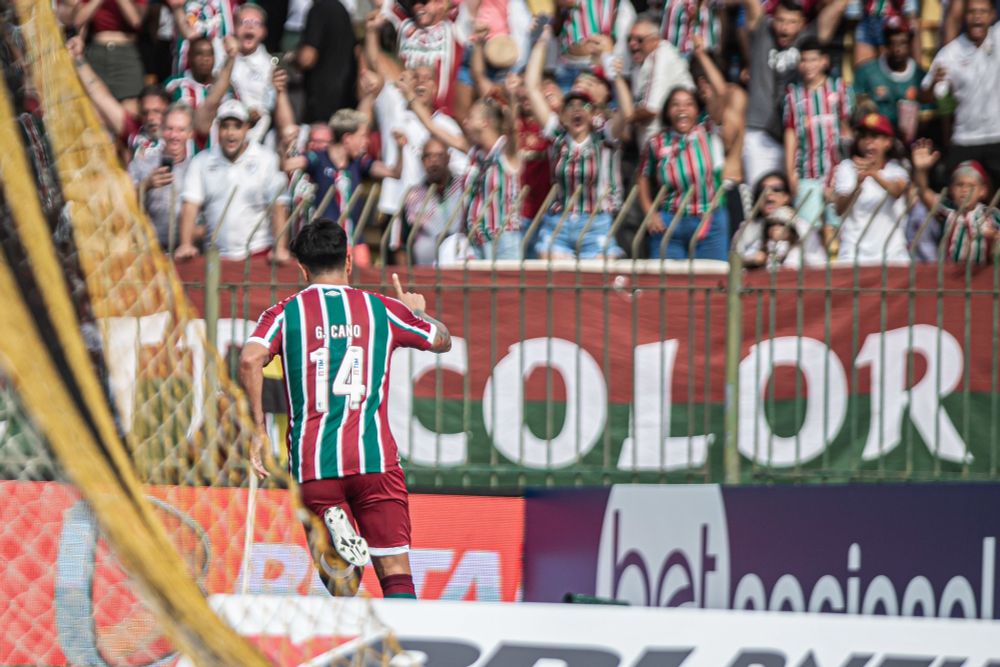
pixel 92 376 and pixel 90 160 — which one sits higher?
pixel 90 160

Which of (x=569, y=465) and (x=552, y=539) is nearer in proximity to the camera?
(x=552, y=539)

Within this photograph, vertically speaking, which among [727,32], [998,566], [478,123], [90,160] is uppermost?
[727,32]

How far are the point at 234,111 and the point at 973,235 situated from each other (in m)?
4.88

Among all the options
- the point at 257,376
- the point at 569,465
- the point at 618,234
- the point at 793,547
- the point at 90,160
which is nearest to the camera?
the point at 90,160

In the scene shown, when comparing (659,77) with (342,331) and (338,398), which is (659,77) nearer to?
(342,331)

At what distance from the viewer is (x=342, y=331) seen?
635 centimetres

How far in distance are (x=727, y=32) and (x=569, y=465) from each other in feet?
14.2

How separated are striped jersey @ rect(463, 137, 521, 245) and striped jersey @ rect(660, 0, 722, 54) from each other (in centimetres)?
174

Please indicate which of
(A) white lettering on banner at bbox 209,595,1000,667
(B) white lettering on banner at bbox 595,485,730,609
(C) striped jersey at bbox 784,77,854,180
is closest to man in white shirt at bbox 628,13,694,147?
(C) striped jersey at bbox 784,77,854,180

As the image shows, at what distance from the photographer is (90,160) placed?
9.11ft

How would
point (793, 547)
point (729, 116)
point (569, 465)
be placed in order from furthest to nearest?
1. point (729, 116)
2. point (569, 465)
3. point (793, 547)

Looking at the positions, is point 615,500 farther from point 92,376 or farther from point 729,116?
point 92,376

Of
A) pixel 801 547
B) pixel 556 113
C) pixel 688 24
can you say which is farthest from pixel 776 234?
pixel 801 547

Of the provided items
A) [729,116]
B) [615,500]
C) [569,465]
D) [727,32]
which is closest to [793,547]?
[615,500]
